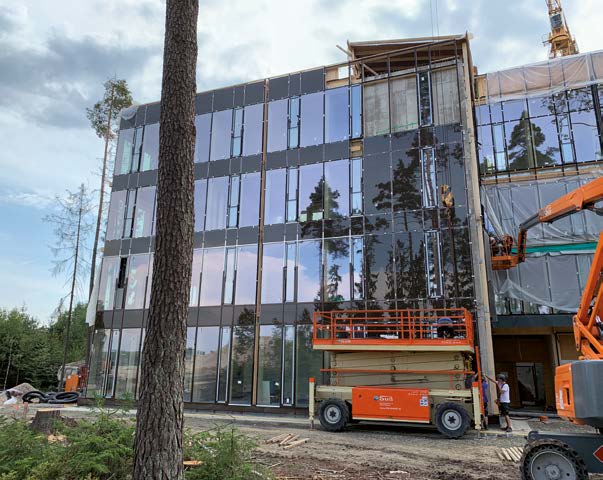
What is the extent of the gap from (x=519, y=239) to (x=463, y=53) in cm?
850

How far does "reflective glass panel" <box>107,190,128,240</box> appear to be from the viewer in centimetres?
2455

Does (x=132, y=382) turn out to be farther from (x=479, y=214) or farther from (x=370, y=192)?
(x=479, y=214)

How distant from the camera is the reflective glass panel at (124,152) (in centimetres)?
2542

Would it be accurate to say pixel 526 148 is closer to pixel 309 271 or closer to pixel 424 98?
pixel 424 98

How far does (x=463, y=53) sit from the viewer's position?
19688 mm

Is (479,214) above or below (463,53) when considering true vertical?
below

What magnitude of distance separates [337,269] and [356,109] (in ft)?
24.6

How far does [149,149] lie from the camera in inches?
990

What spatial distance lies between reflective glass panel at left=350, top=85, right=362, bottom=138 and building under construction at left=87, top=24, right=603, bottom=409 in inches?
2.6

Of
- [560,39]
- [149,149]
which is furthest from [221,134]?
[560,39]

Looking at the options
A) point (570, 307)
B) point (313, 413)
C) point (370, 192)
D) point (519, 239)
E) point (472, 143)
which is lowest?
point (313, 413)

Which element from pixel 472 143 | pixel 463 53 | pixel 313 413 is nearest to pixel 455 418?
pixel 313 413

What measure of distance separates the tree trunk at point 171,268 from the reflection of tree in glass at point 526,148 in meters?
20.2

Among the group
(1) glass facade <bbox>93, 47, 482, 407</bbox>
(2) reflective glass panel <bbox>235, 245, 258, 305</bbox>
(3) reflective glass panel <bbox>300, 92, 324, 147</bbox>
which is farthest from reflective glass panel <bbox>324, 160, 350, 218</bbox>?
(2) reflective glass panel <bbox>235, 245, 258, 305</bbox>
